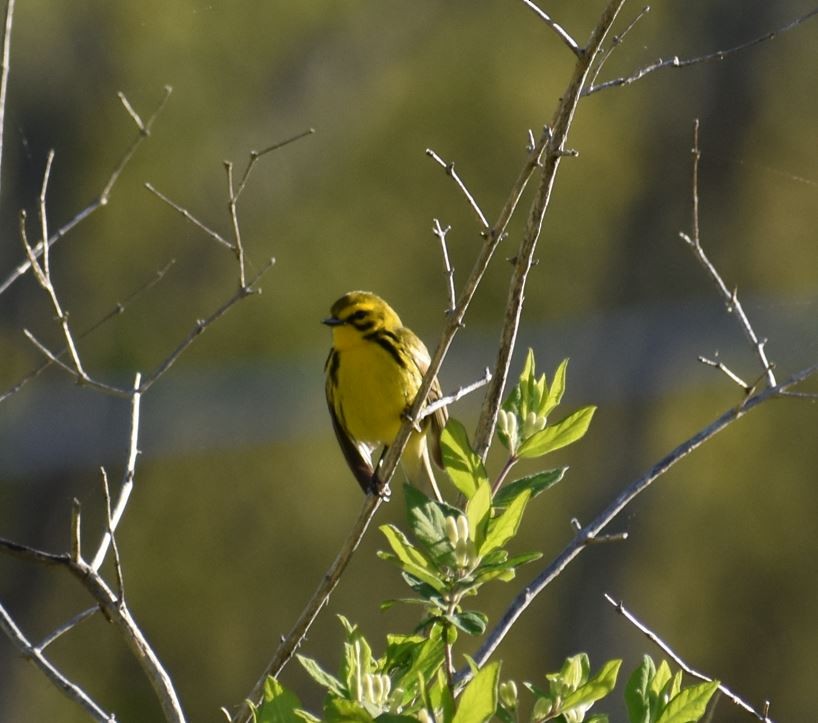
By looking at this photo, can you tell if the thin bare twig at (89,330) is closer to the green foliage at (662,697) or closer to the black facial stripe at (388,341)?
the black facial stripe at (388,341)

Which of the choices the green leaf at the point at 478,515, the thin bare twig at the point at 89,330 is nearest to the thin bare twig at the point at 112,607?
the thin bare twig at the point at 89,330

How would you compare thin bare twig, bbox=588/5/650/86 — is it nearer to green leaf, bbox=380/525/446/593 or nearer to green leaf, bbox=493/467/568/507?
green leaf, bbox=493/467/568/507

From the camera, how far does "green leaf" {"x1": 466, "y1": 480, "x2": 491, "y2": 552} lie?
2.21 metres

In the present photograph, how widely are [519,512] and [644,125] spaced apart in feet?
42.8

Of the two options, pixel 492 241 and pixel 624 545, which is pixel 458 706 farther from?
pixel 624 545

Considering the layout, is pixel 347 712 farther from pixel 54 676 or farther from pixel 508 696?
pixel 54 676

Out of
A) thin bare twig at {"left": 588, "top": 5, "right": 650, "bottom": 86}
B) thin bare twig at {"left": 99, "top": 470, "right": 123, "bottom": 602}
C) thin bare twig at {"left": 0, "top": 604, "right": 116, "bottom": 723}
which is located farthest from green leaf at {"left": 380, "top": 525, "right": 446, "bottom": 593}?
thin bare twig at {"left": 588, "top": 5, "right": 650, "bottom": 86}

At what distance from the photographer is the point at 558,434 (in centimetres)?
248

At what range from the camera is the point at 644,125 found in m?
14.7

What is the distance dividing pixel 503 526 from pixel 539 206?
2.35 feet

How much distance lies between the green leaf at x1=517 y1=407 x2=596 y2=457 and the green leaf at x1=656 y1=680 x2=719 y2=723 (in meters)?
0.49

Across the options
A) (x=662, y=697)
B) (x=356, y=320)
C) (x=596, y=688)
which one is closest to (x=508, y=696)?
(x=596, y=688)

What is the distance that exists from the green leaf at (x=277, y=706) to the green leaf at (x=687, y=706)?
61cm

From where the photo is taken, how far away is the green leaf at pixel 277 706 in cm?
212
